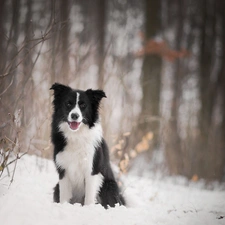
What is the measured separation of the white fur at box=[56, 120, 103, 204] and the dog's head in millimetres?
137

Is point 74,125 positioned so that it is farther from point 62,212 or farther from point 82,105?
point 62,212

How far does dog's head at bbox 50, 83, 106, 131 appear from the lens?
4.39 meters

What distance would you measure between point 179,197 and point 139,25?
8.20 meters

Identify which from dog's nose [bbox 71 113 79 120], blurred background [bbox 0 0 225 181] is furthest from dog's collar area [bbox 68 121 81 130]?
blurred background [bbox 0 0 225 181]

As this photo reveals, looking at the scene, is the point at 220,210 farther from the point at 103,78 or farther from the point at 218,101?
the point at 218,101

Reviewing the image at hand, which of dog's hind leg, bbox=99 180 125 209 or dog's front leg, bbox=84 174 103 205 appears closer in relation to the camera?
dog's front leg, bbox=84 174 103 205

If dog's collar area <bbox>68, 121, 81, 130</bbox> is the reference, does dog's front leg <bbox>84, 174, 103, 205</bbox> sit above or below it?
below

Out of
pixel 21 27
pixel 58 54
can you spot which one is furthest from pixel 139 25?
pixel 58 54

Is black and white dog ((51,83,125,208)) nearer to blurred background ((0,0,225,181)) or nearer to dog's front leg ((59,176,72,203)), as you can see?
dog's front leg ((59,176,72,203))

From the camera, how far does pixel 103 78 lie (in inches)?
297

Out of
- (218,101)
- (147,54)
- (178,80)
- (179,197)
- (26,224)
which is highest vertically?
(147,54)

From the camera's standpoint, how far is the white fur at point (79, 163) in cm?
445

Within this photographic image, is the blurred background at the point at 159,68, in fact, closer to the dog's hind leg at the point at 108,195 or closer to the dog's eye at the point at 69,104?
the dog's hind leg at the point at 108,195

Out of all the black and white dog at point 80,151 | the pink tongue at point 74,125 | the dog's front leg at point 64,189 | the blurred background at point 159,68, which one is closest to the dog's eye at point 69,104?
the black and white dog at point 80,151
